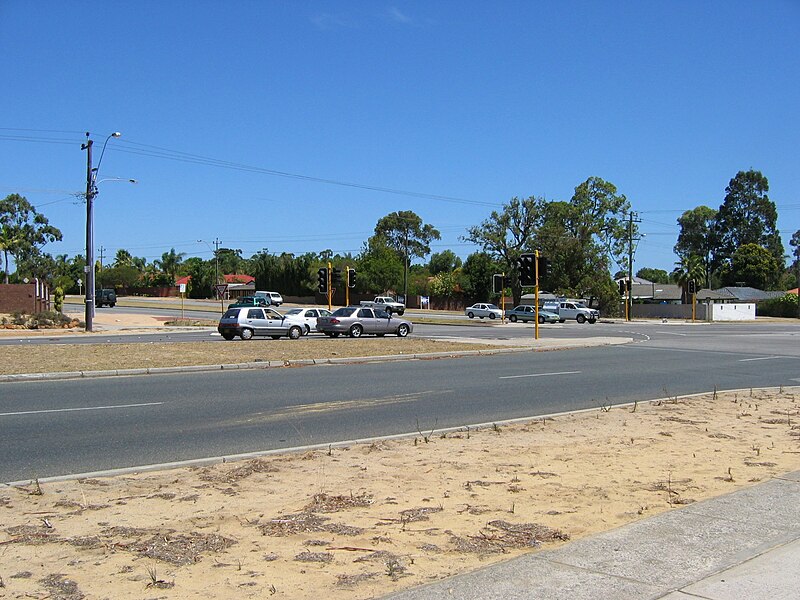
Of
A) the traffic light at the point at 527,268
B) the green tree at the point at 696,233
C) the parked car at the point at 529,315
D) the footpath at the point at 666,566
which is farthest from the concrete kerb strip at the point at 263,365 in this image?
the green tree at the point at 696,233

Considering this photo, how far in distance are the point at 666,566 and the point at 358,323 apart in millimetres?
30506

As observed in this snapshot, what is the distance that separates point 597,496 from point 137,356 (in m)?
16.5

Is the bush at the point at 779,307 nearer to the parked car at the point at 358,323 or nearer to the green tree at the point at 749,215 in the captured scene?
the green tree at the point at 749,215

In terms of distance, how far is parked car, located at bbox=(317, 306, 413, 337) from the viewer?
3503cm

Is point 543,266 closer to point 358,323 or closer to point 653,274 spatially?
point 358,323

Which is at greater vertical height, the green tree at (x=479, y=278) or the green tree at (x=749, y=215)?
the green tree at (x=749, y=215)

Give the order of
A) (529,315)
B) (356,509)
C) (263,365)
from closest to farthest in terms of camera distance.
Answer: (356,509) → (263,365) → (529,315)

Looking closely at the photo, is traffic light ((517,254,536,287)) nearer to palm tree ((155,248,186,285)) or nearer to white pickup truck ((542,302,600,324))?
white pickup truck ((542,302,600,324))

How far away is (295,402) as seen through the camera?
43.9 ft

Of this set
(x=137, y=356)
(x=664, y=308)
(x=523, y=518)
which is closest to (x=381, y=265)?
(x=664, y=308)

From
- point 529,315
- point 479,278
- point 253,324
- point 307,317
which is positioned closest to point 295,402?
point 253,324

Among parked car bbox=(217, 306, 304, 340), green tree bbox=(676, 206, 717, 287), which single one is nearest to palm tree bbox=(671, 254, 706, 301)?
green tree bbox=(676, 206, 717, 287)

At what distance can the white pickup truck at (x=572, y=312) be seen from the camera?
61719 millimetres

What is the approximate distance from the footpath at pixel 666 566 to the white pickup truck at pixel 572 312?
56.1 meters
